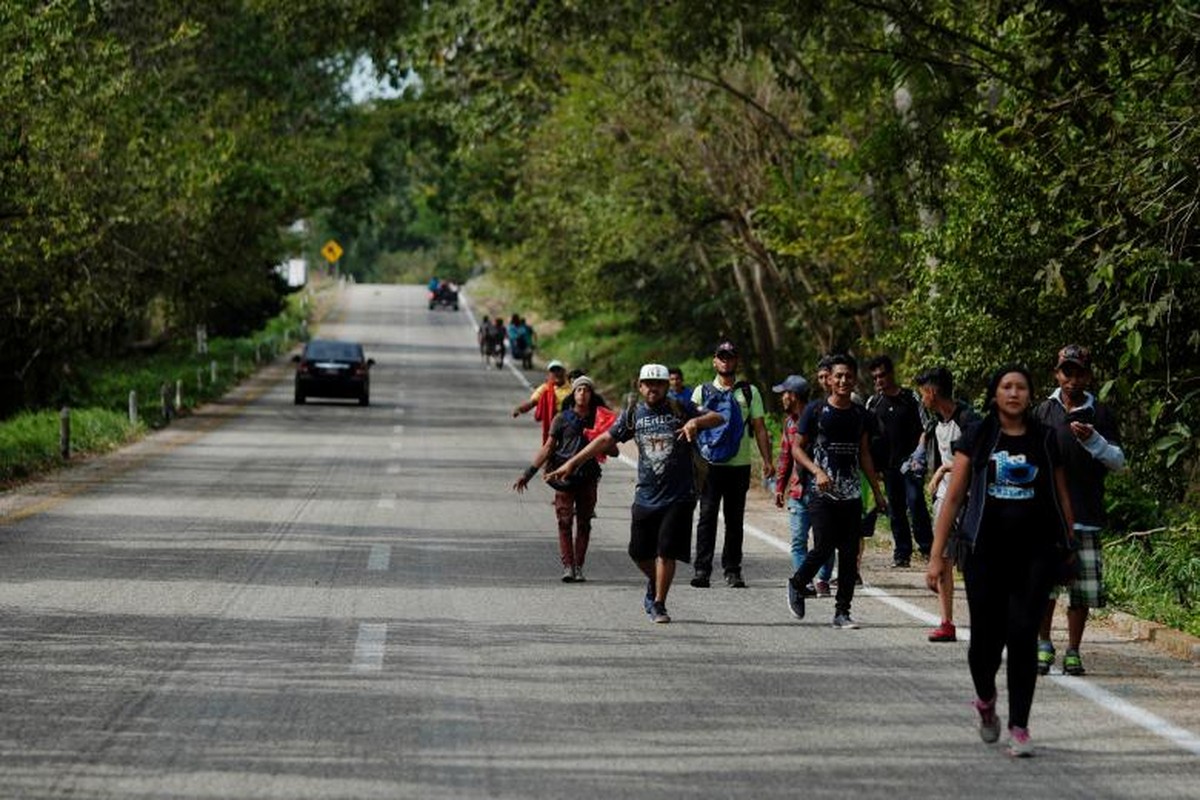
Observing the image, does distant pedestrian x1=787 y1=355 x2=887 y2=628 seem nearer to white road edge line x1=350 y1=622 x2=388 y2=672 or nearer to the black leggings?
white road edge line x1=350 y1=622 x2=388 y2=672

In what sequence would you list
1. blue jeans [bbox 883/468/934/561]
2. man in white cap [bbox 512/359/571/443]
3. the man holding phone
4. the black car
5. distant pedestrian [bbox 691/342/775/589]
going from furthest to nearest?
the black car < man in white cap [bbox 512/359/571/443] < blue jeans [bbox 883/468/934/561] < distant pedestrian [bbox 691/342/775/589] < the man holding phone

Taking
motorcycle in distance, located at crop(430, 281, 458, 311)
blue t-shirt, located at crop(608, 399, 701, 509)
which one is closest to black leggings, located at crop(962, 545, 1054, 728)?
blue t-shirt, located at crop(608, 399, 701, 509)


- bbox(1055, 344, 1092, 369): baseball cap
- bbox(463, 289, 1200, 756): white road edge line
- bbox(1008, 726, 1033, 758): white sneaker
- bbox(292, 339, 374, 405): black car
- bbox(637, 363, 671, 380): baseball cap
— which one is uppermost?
bbox(1055, 344, 1092, 369): baseball cap

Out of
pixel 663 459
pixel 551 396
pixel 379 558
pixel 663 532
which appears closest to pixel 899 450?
pixel 551 396

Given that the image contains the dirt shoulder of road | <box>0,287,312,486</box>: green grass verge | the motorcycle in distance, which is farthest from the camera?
the motorcycle in distance

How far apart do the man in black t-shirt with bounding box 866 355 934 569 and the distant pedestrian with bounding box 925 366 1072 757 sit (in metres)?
7.39

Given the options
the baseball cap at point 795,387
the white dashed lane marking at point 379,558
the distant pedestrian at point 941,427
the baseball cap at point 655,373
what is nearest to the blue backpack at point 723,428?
the baseball cap at point 795,387

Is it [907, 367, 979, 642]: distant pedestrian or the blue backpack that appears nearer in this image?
[907, 367, 979, 642]: distant pedestrian

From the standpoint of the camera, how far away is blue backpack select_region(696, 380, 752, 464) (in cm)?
1550

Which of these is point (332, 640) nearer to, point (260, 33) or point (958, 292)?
point (958, 292)

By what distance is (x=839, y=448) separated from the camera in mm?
13203

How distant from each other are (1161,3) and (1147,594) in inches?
167

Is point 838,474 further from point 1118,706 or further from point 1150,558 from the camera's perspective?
point 1150,558

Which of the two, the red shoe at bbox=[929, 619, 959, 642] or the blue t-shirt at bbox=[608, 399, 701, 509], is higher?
the blue t-shirt at bbox=[608, 399, 701, 509]
